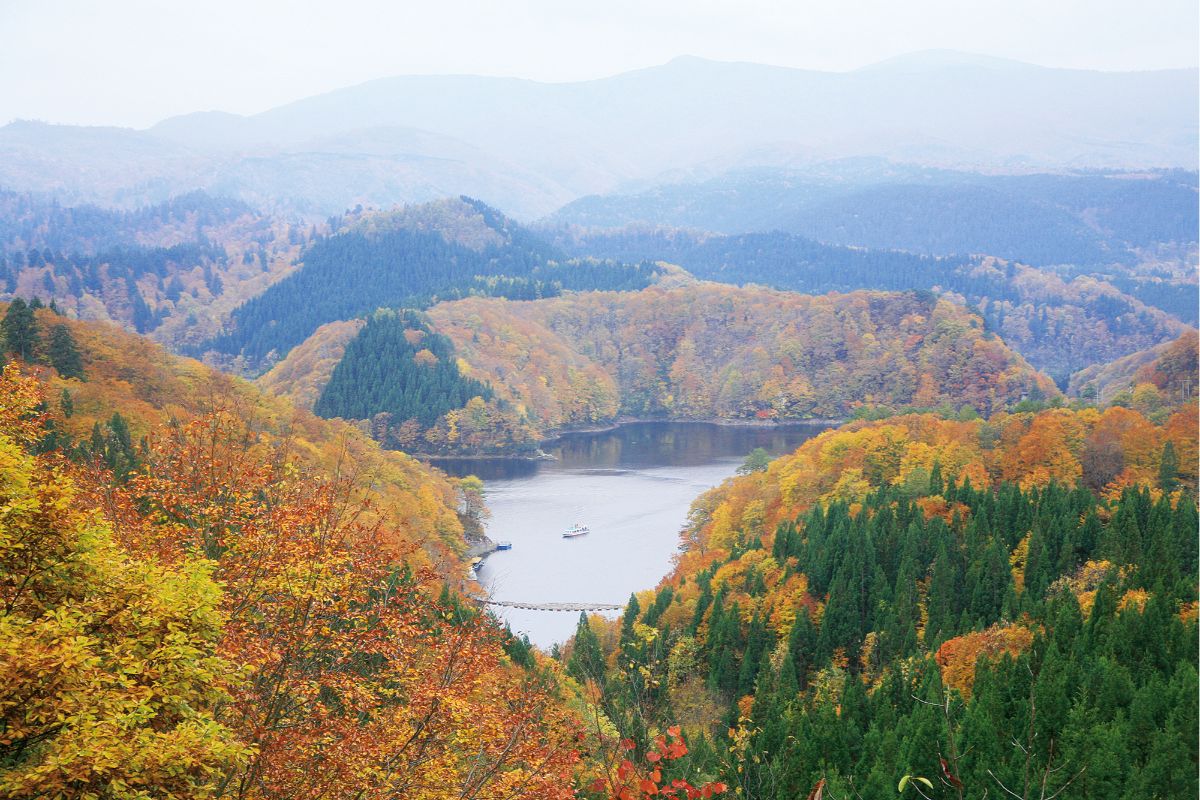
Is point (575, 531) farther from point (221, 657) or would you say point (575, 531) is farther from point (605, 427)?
point (221, 657)

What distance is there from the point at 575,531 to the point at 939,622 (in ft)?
173

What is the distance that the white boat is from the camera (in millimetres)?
100750

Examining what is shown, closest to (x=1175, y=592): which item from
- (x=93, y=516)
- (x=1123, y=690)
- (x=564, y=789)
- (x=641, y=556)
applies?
(x=1123, y=690)

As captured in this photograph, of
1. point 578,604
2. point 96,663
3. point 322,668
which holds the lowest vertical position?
point 578,604

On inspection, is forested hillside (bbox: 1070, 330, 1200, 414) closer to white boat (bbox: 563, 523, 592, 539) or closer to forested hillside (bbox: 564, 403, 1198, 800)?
forested hillside (bbox: 564, 403, 1198, 800)

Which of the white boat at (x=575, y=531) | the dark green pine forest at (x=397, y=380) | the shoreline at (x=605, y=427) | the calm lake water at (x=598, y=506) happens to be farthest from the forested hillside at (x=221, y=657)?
the dark green pine forest at (x=397, y=380)

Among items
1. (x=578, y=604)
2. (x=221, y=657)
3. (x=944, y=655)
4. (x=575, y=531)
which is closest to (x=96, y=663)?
(x=221, y=657)

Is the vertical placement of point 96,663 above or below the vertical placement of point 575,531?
above

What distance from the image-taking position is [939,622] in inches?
2030

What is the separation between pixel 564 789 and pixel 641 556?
79.0 meters

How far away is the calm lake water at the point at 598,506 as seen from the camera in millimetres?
84500

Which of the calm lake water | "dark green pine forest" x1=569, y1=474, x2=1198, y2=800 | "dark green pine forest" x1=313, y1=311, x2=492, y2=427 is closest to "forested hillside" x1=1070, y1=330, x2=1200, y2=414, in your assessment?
"dark green pine forest" x1=569, y1=474, x2=1198, y2=800

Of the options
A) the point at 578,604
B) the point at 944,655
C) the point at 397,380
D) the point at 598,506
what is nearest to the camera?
the point at 944,655

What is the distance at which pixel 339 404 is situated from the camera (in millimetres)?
166000
